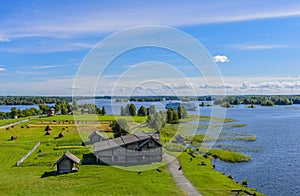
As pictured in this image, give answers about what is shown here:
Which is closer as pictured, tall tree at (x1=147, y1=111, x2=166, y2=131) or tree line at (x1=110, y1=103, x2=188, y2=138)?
tree line at (x1=110, y1=103, x2=188, y2=138)

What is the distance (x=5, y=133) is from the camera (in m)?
82.1

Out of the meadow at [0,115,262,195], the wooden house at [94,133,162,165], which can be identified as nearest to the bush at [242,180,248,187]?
the meadow at [0,115,262,195]

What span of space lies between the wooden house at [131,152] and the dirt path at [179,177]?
2.56 meters

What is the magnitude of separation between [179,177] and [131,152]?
31.3 ft

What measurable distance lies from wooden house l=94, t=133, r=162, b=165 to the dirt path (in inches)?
101

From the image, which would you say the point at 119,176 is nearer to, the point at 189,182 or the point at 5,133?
the point at 189,182

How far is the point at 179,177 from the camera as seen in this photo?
41.0 metres

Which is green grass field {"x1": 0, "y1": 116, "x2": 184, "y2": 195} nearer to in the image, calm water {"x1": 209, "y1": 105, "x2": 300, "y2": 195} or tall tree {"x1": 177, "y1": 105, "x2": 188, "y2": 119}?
calm water {"x1": 209, "y1": 105, "x2": 300, "y2": 195}

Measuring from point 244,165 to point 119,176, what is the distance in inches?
835

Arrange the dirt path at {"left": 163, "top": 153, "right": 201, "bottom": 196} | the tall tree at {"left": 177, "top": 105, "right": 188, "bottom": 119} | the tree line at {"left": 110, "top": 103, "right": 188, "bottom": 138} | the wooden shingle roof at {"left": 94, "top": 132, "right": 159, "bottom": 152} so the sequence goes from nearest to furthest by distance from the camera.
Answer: the dirt path at {"left": 163, "top": 153, "right": 201, "bottom": 196}
the wooden shingle roof at {"left": 94, "top": 132, "right": 159, "bottom": 152}
the tree line at {"left": 110, "top": 103, "right": 188, "bottom": 138}
the tall tree at {"left": 177, "top": 105, "right": 188, "bottom": 119}

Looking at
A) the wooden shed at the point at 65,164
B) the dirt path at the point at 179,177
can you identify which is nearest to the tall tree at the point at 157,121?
the dirt path at the point at 179,177

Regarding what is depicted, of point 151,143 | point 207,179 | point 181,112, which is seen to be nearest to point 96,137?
point 151,143

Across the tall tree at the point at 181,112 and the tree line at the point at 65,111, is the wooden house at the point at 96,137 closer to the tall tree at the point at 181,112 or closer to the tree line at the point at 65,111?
the tall tree at the point at 181,112

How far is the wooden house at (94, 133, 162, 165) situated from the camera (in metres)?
47.6
